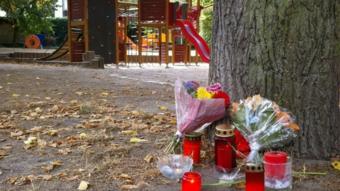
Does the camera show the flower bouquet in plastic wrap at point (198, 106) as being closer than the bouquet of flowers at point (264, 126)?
No

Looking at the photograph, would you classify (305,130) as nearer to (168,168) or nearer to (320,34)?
(320,34)

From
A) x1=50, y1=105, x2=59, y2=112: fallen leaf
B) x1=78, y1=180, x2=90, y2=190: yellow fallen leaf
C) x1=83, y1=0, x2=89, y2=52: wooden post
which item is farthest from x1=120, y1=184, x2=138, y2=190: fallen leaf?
x1=83, y1=0, x2=89, y2=52: wooden post

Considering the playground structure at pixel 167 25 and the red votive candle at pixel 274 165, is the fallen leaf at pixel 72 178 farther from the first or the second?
the playground structure at pixel 167 25

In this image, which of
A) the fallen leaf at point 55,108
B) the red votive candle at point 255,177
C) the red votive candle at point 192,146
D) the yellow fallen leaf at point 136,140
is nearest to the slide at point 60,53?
the fallen leaf at point 55,108

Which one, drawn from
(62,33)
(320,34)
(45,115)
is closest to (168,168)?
(320,34)

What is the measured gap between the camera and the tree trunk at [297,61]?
9.11 ft

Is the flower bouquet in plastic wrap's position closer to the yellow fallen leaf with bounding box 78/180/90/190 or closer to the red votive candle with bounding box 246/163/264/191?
the red votive candle with bounding box 246/163/264/191

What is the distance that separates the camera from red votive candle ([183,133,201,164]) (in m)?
2.80

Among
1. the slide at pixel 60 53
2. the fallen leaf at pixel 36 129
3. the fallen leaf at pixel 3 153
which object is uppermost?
the slide at pixel 60 53

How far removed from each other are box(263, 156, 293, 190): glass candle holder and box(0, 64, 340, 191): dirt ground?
0.07m

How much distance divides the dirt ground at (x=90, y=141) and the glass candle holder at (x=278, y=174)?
0.22ft

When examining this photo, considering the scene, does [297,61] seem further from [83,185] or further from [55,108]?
[55,108]

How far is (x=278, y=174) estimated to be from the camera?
2451 mm

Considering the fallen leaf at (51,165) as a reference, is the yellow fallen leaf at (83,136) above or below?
above
